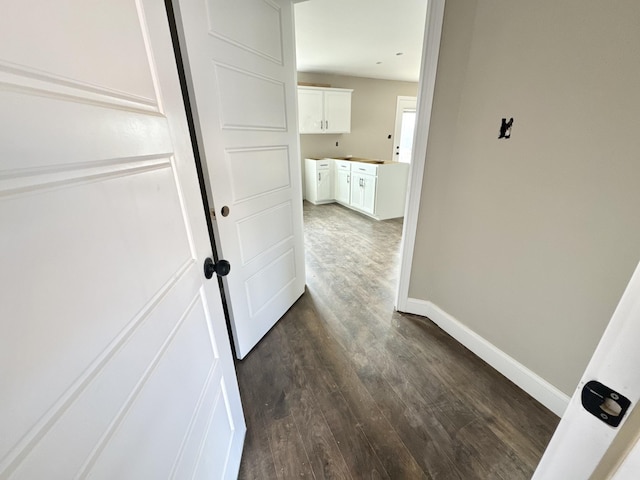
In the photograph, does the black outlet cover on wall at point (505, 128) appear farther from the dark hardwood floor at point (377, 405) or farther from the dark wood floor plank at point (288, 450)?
the dark wood floor plank at point (288, 450)

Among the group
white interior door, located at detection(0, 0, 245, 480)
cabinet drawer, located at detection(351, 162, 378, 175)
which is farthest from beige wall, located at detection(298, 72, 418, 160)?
white interior door, located at detection(0, 0, 245, 480)

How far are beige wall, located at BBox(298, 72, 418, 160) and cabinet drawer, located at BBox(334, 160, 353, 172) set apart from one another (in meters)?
0.70

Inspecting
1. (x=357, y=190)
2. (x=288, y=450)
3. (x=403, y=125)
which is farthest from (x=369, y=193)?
(x=288, y=450)

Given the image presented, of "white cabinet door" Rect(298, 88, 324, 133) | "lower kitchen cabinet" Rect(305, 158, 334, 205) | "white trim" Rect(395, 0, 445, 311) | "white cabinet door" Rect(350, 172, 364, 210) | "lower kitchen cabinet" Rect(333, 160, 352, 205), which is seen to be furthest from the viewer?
"lower kitchen cabinet" Rect(305, 158, 334, 205)

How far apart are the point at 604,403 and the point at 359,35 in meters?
3.89

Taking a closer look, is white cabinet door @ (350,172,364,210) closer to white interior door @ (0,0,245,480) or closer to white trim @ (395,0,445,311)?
white trim @ (395,0,445,311)

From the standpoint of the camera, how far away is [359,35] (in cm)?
316

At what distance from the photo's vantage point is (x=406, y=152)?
6723mm

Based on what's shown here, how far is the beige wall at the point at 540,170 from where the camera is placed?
947 millimetres

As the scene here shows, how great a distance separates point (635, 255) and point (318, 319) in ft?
5.39

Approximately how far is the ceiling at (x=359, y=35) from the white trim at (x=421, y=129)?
1.40 m

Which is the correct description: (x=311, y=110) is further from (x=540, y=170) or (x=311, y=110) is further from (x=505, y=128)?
(x=540, y=170)

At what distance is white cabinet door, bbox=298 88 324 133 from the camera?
467 centimetres

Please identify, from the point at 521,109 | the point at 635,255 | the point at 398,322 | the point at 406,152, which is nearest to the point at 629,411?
the point at 635,255
